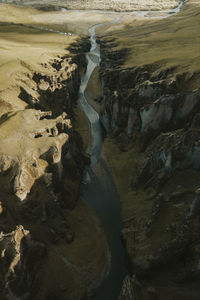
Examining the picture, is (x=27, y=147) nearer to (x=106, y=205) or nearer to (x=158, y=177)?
(x=106, y=205)

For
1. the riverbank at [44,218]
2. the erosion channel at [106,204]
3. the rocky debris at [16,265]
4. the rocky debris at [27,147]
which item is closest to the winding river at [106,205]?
the erosion channel at [106,204]

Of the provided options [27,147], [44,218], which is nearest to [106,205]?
[44,218]

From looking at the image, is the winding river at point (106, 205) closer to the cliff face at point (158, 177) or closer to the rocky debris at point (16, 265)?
the cliff face at point (158, 177)

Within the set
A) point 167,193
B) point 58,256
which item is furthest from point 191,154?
point 58,256

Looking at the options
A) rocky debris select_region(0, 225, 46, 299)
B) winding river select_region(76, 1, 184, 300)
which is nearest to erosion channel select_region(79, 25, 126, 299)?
winding river select_region(76, 1, 184, 300)

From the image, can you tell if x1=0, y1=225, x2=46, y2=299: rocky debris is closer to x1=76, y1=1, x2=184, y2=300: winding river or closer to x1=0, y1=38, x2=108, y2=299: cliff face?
x1=0, y1=38, x2=108, y2=299: cliff face

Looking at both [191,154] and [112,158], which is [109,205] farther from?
[191,154]
